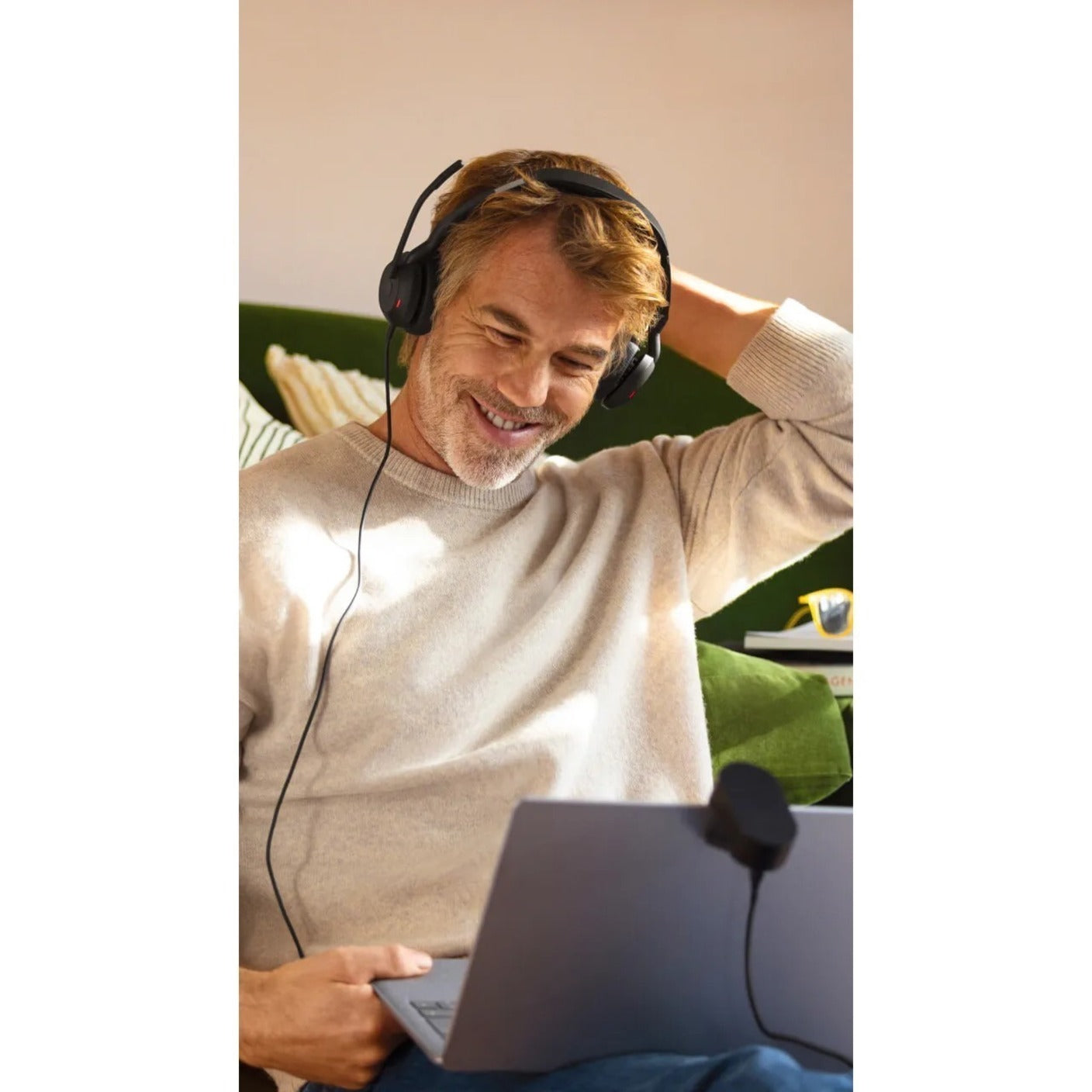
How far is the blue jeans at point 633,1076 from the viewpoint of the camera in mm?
902

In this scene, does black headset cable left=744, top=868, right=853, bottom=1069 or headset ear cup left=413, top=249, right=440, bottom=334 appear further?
headset ear cup left=413, top=249, right=440, bottom=334

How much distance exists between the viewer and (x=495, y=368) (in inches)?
42.0

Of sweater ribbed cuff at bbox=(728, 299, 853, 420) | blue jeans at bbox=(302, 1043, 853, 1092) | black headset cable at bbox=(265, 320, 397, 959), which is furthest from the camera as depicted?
sweater ribbed cuff at bbox=(728, 299, 853, 420)

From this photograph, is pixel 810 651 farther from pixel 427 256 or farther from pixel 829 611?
pixel 427 256

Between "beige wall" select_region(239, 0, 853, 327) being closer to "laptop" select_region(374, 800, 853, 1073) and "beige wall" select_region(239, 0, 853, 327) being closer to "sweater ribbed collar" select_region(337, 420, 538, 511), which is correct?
"sweater ribbed collar" select_region(337, 420, 538, 511)

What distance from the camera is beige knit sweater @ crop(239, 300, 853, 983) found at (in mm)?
1011

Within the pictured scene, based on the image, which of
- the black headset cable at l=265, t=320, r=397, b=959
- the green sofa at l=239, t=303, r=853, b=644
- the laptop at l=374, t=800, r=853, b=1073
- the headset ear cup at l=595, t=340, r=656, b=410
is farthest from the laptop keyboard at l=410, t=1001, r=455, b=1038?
the headset ear cup at l=595, t=340, r=656, b=410

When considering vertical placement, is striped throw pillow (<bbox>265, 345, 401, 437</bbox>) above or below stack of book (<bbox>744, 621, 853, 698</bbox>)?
above

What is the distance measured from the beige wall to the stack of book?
293 millimetres

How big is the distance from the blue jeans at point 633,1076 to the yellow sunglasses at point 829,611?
382 mm

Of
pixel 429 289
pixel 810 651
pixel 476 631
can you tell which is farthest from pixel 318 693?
pixel 810 651
